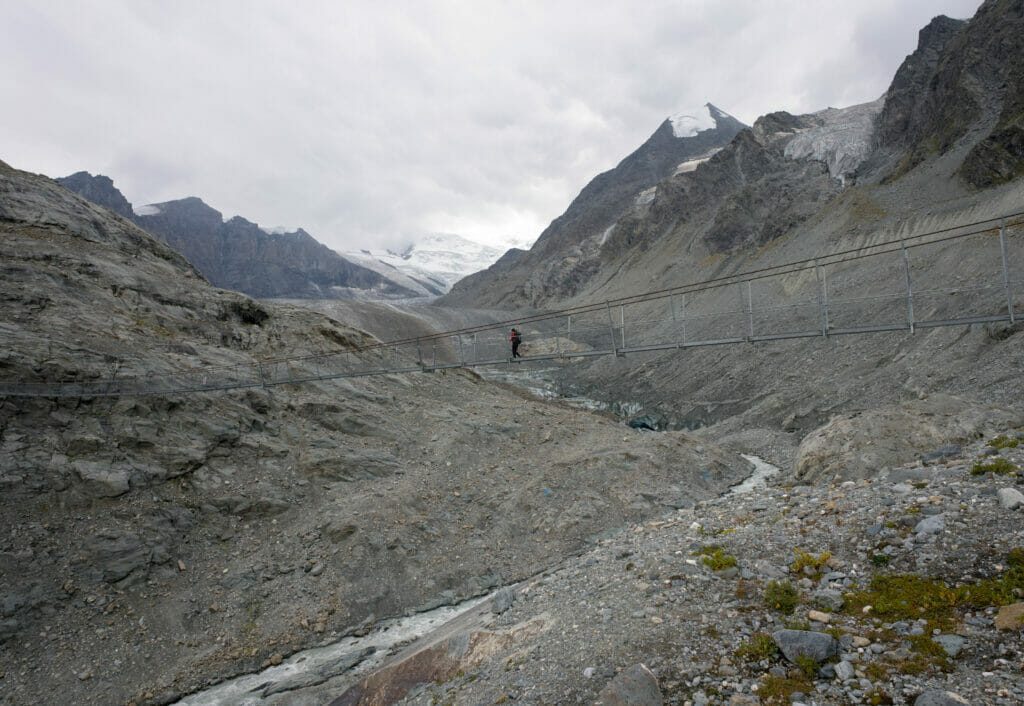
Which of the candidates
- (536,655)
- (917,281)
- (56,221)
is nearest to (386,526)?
(536,655)

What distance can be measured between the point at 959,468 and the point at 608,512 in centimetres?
966

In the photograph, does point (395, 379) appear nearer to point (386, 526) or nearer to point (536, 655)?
point (386, 526)

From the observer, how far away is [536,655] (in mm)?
6902

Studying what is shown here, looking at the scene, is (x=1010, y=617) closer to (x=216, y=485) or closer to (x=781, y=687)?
(x=781, y=687)

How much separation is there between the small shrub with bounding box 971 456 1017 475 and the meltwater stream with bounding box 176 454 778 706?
10826 millimetres

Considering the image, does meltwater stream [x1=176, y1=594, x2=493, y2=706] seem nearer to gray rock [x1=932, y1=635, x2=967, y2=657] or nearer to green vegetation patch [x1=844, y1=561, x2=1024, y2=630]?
green vegetation patch [x1=844, y1=561, x2=1024, y2=630]

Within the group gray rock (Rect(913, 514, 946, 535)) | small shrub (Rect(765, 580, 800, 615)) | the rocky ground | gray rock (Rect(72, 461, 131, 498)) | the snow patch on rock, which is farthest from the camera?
the snow patch on rock

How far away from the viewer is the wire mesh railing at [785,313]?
11852 mm

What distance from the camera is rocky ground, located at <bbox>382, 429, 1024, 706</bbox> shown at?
479 centimetres

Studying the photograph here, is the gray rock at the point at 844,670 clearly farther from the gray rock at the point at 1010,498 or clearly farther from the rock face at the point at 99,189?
the rock face at the point at 99,189

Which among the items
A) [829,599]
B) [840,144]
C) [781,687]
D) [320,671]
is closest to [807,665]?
[781,687]

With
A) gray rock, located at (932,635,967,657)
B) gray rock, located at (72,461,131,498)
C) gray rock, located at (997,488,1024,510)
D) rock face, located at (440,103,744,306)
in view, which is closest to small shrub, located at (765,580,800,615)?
gray rock, located at (932,635,967,657)

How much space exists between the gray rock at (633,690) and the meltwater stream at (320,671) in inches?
263

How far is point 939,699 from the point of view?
416cm
